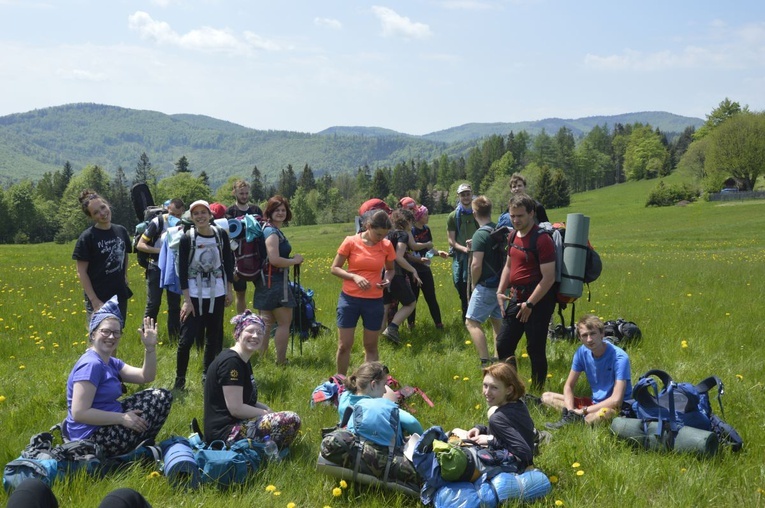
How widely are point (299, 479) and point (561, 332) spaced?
17.2 ft

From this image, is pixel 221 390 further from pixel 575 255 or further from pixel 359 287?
pixel 575 255

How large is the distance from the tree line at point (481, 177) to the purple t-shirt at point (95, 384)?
249 feet

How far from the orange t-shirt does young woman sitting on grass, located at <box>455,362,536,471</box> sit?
2.45 m

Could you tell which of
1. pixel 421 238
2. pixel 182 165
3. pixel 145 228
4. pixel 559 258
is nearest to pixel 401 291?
pixel 421 238

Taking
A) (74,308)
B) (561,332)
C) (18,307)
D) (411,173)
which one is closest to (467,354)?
(561,332)

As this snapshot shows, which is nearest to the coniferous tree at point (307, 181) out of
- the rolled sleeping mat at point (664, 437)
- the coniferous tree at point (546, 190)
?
the coniferous tree at point (546, 190)

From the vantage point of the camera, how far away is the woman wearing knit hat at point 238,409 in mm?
4758

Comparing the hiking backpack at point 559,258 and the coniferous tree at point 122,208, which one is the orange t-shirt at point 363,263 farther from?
the coniferous tree at point 122,208

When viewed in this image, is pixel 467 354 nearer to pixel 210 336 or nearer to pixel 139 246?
pixel 210 336

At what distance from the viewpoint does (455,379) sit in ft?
22.4

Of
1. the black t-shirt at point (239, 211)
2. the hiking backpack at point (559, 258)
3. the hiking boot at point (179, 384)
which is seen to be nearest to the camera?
the hiking backpack at point (559, 258)

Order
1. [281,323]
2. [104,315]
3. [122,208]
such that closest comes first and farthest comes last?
[104,315], [281,323], [122,208]

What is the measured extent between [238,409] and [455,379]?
Result: 2.82 metres

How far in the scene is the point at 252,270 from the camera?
758cm
